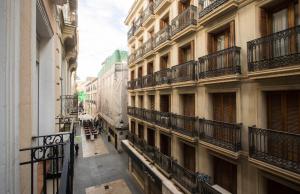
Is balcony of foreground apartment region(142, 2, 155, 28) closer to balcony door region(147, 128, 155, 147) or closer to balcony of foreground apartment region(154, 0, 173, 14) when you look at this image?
balcony of foreground apartment region(154, 0, 173, 14)

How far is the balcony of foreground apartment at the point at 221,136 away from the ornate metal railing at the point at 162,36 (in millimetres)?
5810

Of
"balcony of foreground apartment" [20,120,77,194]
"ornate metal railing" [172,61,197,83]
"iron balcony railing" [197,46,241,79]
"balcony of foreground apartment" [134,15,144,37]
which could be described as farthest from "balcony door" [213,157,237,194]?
"balcony of foreground apartment" [134,15,144,37]

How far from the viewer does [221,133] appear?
24.1ft

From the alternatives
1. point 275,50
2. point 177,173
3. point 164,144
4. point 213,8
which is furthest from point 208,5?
point 164,144

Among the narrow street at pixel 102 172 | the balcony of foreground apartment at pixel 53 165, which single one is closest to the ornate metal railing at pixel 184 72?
the balcony of foreground apartment at pixel 53 165

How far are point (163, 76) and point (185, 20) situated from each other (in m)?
3.74

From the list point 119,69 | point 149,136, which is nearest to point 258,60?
point 149,136

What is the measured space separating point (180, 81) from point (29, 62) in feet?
24.4

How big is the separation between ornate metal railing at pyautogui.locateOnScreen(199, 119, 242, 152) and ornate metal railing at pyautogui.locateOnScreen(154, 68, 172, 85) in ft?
12.6

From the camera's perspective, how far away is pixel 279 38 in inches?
202

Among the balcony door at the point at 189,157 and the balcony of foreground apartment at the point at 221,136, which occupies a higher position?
the balcony of foreground apartment at the point at 221,136

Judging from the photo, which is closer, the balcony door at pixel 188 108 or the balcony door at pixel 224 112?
the balcony door at pixel 224 112

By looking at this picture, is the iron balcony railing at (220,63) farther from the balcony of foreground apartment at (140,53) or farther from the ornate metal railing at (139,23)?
the ornate metal railing at (139,23)

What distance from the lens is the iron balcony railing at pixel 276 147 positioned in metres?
4.86
